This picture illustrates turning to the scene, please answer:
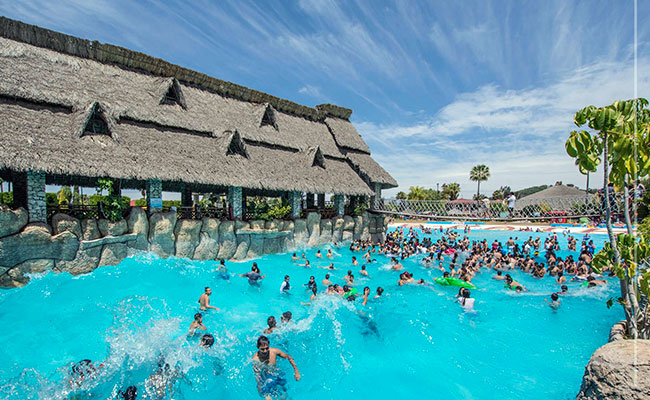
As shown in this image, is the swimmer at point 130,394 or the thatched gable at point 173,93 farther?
the thatched gable at point 173,93

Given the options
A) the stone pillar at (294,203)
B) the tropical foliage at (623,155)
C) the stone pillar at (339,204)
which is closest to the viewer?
the tropical foliage at (623,155)

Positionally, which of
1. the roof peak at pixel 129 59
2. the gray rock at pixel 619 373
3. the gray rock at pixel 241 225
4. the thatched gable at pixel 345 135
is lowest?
the gray rock at pixel 619 373

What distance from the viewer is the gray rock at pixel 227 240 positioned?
15969 millimetres

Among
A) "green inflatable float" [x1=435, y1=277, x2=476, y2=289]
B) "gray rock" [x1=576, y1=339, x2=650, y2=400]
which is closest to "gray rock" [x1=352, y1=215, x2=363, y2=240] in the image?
"green inflatable float" [x1=435, y1=277, x2=476, y2=289]

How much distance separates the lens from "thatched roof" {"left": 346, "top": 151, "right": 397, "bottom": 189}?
24375 millimetres

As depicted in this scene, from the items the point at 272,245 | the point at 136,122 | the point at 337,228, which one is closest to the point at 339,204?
the point at 337,228

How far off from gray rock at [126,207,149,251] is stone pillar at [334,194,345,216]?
12.1 metres

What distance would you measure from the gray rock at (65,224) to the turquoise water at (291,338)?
154 cm

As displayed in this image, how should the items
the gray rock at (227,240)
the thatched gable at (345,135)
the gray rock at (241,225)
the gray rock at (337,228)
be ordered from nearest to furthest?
the gray rock at (227,240), the gray rock at (241,225), the gray rock at (337,228), the thatched gable at (345,135)

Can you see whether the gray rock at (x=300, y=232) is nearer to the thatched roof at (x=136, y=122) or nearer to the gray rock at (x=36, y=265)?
the thatched roof at (x=136, y=122)

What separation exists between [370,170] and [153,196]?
50.4ft

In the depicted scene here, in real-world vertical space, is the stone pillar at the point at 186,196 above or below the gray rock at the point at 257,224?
above

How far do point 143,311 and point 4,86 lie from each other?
10.1m

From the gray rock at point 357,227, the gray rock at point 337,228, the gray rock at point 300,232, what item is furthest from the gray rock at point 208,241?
the gray rock at point 357,227
